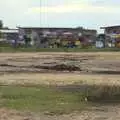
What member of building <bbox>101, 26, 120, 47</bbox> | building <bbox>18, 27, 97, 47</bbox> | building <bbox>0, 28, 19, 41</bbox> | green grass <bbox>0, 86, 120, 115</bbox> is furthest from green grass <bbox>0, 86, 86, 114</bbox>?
building <bbox>0, 28, 19, 41</bbox>

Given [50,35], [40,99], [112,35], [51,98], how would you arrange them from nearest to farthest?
1. [40,99]
2. [51,98]
3. [112,35]
4. [50,35]

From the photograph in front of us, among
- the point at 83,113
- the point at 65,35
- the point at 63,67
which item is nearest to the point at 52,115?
the point at 83,113

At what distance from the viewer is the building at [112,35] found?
84.8 meters

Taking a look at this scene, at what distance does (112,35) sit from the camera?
87125mm

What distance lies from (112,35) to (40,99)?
72737 millimetres

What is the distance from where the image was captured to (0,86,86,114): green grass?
1338cm

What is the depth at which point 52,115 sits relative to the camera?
40.4 feet

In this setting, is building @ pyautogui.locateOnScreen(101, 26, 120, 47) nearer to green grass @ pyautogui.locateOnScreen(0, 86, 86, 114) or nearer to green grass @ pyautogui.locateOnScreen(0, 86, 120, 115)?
green grass @ pyautogui.locateOnScreen(0, 86, 120, 115)

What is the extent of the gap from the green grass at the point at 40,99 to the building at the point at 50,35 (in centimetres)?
6820

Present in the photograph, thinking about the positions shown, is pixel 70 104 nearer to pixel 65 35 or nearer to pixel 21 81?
pixel 21 81

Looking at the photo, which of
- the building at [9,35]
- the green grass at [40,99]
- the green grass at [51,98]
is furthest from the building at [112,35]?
the green grass at [40,99]

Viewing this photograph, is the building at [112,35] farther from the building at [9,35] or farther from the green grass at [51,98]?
the green grass at [51,98]

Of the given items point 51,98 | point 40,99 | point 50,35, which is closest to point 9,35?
point 50,35

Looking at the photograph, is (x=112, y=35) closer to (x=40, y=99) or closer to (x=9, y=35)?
(x=9, y=35)
